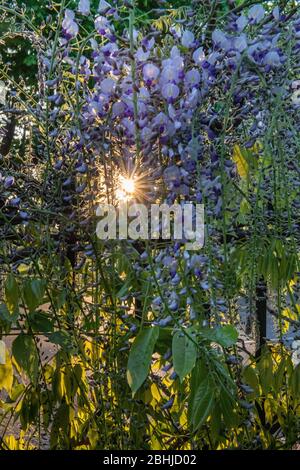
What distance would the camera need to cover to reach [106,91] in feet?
3.24

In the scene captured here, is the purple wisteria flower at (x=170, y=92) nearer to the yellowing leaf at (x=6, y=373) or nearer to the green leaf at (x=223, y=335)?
the green leaf at (x=223, y=335)

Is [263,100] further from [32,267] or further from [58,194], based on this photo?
[32,267]

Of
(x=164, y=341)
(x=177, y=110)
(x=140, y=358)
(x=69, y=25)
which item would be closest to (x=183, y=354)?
(x=140, y=358)

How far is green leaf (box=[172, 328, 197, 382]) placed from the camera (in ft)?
2.83

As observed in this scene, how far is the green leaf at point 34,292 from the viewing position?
1.16 metres

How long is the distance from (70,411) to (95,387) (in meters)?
0.22

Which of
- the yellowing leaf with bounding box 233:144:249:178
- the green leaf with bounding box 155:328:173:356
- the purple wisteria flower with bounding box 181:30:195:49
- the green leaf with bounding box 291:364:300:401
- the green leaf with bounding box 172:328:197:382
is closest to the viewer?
the green leaf with bounding box 172:328:197:382

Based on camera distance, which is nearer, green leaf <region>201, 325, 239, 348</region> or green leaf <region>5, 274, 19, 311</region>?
green leaf <region>201, 325, 239, 348</region>

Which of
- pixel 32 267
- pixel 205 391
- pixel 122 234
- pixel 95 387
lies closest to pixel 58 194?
pixel 32 267

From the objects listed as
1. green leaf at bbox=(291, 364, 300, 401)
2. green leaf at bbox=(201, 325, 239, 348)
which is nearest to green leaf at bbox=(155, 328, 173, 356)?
green leaf at bbox=(201, 325, 239, 348)

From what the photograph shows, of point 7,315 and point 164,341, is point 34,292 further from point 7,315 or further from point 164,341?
point 164,341

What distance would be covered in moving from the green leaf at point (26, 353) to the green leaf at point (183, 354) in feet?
1.34

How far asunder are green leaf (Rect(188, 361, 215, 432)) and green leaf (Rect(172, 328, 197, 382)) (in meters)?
0.07

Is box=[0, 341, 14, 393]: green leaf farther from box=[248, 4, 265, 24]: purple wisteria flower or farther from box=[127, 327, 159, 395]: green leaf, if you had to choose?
box=[248, 4, 265, 24]: purple wisteria flower
